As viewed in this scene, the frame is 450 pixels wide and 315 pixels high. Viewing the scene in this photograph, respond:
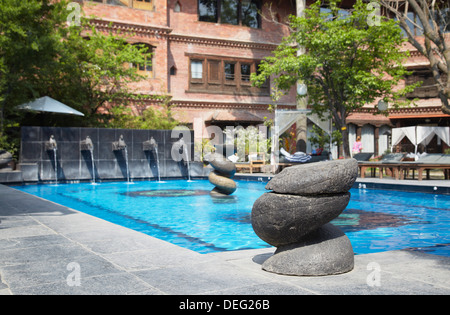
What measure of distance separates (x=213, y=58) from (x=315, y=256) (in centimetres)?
2529

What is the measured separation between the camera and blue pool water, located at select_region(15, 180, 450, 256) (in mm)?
6754

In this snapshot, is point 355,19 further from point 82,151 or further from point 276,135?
point 82,151

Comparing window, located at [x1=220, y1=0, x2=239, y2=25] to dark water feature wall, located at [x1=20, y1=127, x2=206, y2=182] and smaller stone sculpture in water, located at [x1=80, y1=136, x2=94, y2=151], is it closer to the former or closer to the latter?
dark water feature wall, located at [x1=20, y1=127, x2=206, y2=182]

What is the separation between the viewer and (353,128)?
31.3 metres

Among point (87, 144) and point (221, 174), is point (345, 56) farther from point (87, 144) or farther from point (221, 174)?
point (87, 144)

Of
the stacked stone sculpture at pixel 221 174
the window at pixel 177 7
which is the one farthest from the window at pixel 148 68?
the stacked stone sculpture at pixel 221 174

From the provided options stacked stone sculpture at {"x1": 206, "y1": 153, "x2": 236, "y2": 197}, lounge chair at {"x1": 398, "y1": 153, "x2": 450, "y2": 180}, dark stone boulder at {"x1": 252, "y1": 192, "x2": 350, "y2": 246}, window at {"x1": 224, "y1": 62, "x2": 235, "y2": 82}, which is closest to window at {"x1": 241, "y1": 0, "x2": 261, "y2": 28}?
window at {"x1": 224, "y1": 62, "x2": 235, "y2": 82}

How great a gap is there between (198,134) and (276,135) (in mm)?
6753

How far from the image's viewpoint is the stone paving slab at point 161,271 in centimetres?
Answer: 331

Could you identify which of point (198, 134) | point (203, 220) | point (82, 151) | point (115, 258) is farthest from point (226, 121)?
point (115, 258)

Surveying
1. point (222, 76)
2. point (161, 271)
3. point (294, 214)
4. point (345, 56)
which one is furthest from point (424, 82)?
point (161, 271)

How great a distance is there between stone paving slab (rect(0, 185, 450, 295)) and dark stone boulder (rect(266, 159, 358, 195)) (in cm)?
73

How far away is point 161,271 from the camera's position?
12.6 feet

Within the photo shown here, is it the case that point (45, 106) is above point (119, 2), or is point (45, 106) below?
below
